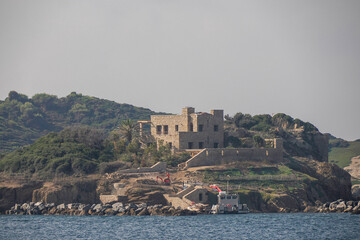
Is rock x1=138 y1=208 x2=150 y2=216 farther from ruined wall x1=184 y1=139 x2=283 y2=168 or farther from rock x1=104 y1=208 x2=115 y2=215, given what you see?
ruined wall x1=184 y1=139 x2=283 y2=168

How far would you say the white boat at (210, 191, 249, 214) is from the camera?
89438mm

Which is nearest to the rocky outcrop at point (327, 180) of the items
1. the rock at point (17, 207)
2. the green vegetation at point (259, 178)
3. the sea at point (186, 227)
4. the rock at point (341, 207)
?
the green vegetation at point (259, 178)

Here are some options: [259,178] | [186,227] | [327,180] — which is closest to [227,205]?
[259,178]

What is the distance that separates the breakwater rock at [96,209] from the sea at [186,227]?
2106 millimetres

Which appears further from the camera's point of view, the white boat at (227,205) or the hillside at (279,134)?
the hillside at (279,134)

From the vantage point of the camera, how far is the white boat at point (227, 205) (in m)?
89.4

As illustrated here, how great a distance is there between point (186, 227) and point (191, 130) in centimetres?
3581

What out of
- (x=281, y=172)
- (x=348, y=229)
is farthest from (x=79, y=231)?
(x=281, y=172)

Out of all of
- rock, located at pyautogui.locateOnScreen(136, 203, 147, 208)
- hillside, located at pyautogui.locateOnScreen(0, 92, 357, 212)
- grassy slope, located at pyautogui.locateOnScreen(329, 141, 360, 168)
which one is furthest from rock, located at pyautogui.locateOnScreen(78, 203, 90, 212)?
grassy slope, located at pyautogui.locateOnScreen(329, 141, 360, 168)

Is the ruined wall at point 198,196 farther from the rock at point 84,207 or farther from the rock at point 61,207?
the rock at point 61,207

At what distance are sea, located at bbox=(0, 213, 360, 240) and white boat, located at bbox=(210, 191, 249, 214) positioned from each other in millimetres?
1519

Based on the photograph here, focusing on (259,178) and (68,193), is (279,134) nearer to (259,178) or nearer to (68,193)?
(259,178)

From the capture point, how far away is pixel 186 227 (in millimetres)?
76750

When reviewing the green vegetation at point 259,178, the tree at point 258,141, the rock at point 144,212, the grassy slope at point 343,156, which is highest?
the grassy slope at point 343,156
